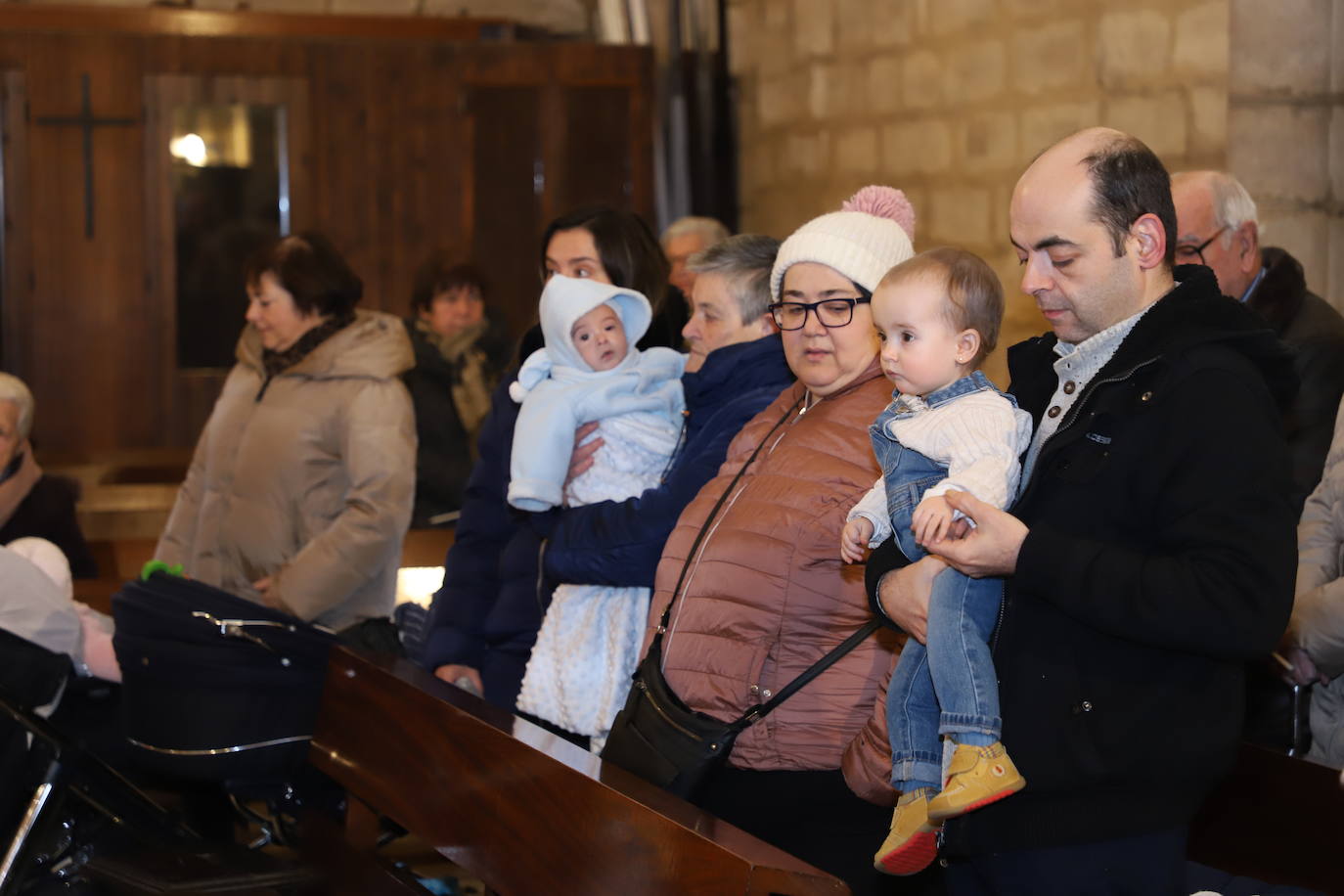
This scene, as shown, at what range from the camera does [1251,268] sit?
3236mm

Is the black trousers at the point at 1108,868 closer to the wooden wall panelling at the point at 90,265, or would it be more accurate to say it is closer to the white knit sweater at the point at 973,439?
the white knit sweater at the point at 973,439

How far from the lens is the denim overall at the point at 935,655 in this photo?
1.64m

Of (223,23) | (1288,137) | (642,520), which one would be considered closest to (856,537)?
(642,520)

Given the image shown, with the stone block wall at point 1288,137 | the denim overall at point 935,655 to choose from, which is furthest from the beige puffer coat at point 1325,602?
the stone block wall at point 1288,137

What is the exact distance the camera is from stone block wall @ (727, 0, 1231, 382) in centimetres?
462

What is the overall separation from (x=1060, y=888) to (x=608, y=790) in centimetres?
67

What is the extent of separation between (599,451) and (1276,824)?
4.21ft

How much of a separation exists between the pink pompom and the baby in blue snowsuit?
0.55 m

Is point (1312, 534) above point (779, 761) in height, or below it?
above

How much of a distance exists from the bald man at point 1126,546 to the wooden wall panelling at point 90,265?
7.05 metres

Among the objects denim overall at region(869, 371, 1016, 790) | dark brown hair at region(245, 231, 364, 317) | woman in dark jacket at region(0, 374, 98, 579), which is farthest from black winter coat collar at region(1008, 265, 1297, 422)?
woman in dark jacket at region(0, 374, 98, 579)

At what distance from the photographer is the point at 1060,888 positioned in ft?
5.32

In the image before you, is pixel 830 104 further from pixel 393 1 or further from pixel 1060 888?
pixel 1060 888

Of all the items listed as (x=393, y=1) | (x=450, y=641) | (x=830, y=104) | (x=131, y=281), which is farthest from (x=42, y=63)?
(x=450, y=641)
